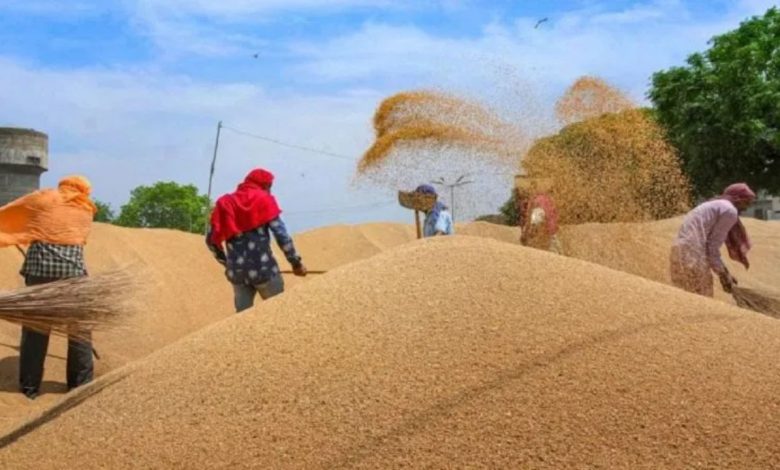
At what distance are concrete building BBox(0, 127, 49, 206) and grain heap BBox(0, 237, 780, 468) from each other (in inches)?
436

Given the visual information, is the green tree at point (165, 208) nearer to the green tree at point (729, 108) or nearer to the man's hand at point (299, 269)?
the green tree at point (729, 108)

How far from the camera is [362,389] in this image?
3033 mm

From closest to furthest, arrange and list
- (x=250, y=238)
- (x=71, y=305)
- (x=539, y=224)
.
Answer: (x=71, y=305), (x=250, y=238), (x=539, y=224)

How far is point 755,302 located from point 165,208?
28456 mm

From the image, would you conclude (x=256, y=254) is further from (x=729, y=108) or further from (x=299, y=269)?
(x=729, y=108)

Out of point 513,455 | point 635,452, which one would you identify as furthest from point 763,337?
point 513,455

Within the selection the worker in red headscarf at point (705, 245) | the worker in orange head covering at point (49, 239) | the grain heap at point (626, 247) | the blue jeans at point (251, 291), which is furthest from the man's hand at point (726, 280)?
the worker in orange head covering at point (49, 239)

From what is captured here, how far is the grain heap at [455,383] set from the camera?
2.72m

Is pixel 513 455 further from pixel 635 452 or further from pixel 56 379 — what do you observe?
pixel 56 379

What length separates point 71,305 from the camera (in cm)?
328

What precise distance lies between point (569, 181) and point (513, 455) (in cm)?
521

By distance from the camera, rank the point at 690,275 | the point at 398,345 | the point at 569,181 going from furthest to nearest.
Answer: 1. the point at 569,181
2. the point at 690,275
3. the point at 398,345

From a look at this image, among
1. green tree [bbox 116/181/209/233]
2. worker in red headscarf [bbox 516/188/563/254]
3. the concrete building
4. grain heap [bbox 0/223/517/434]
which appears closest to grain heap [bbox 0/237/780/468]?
grain heap [bbox 0/223/517/434]

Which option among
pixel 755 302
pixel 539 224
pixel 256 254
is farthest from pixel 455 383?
pixel 539 224
